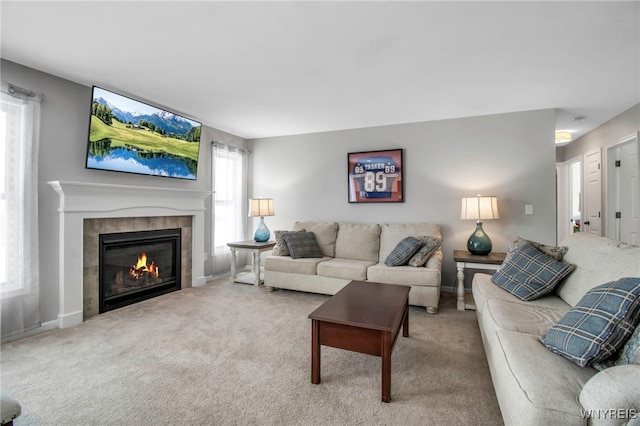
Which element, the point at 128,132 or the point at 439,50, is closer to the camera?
the point at 439,50

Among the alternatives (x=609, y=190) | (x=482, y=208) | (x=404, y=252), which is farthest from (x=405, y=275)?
(x=609, y=190)

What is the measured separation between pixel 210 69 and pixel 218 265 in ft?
9.73

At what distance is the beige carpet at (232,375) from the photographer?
5.26 feet

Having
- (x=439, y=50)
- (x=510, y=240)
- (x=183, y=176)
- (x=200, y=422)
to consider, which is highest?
(x=439, y=50)

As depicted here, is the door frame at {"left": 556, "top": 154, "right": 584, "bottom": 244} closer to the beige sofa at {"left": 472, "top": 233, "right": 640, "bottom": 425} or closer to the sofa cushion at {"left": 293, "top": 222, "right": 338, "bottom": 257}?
the beige sofa at {"left": 472, "top": 233, "right": 640, "bottom": 425}

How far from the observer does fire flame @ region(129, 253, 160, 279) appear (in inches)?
139

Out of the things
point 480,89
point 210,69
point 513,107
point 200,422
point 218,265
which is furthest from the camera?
point 218,265

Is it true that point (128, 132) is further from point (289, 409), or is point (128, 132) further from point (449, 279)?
point (449, 279)

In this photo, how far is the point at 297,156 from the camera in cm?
494

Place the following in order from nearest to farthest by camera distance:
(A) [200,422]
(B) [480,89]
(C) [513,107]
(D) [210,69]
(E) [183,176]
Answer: (A) [200,422] < (D) [210,69] < (B) [480,89] < (C) [513,107] < (E) [183,176]

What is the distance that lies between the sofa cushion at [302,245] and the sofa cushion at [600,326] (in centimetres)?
283

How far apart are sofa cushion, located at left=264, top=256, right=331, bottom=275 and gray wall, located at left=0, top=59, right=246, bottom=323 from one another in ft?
7.07

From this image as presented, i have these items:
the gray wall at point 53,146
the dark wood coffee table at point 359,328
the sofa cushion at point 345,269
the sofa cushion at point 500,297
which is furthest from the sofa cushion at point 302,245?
the gray wall at point 53,146

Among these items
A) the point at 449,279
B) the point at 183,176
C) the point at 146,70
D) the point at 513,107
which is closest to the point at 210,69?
the point at 146,70
